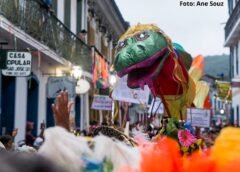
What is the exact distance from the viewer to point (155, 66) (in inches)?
187

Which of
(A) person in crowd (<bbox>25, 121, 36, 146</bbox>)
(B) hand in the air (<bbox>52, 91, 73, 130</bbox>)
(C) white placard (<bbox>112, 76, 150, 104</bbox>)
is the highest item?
(C) white placard (<bbox>112, 76, 150, 104</bbox>)

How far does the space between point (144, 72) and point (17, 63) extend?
572cm

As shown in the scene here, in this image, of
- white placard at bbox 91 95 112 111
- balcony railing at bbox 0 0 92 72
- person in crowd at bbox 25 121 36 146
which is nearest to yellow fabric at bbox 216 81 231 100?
balcony railing at bbox 0 0 92 72

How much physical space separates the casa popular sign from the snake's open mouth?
538cm

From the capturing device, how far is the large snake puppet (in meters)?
4.55

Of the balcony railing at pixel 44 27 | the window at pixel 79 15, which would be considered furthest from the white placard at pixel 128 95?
the window at pixel 79 15

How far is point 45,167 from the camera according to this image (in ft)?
3.37

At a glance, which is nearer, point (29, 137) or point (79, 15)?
point (29, 137)

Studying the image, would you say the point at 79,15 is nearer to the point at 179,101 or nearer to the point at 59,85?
the point at 59,85

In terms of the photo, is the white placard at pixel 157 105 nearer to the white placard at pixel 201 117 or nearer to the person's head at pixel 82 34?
the white placard at pixel 201 117

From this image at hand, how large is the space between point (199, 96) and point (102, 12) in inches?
748

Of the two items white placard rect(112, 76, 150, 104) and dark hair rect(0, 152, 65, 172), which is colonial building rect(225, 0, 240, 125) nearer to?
white placard rect(112, 76, 150, 104)

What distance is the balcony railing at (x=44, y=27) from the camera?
1163 centimetres

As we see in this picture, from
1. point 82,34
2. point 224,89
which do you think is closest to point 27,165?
point 82,34
